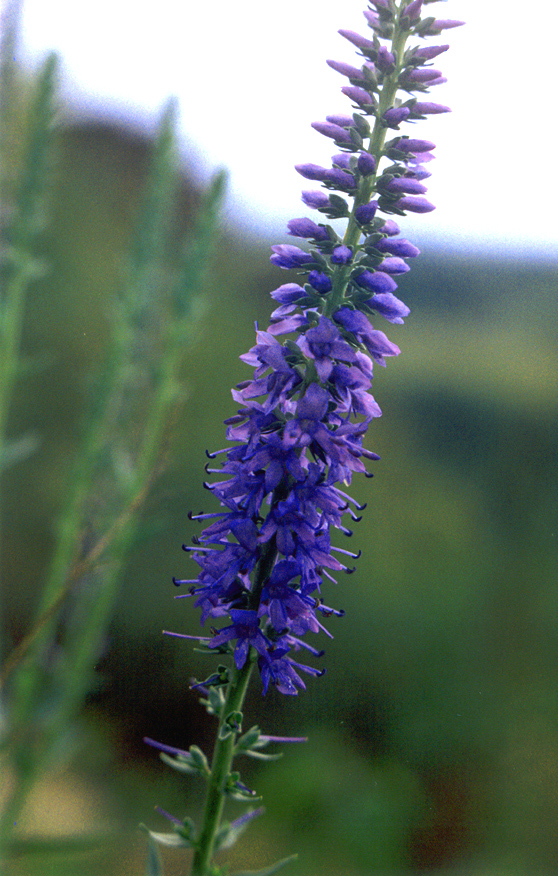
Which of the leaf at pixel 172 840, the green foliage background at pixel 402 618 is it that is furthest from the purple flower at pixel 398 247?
the green foliage background at pixel 402 618

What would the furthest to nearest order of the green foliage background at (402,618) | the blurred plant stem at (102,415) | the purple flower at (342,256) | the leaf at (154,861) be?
the green foliage background at (402,618) → the blurred plant stem at (102,415) → the leaf at (154,861) → the purple flower at (342,256)

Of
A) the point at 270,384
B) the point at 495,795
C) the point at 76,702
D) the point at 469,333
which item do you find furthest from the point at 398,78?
the point at 495,795

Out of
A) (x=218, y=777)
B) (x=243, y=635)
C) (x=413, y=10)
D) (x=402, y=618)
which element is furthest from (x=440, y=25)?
(x=402, y=618)

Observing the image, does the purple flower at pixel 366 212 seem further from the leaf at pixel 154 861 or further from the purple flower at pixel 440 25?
the leaf at pixel 154 861

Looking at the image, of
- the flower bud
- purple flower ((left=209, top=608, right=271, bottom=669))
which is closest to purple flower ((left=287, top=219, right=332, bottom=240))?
the flower bud

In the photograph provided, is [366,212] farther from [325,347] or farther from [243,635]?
[243,635]

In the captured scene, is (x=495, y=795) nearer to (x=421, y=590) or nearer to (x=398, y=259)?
(x=421, y=590)

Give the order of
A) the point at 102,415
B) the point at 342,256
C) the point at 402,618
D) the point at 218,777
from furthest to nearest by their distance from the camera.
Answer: the point at 402,618 < the point at 102,415 < the point at 218,777 < the point at 342,256
